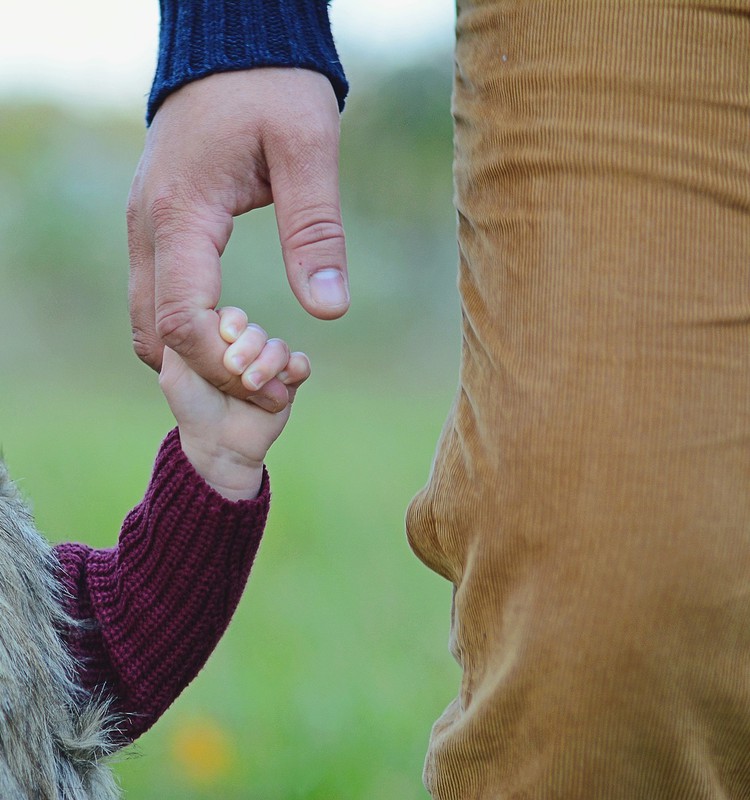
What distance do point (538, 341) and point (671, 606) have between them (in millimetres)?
233

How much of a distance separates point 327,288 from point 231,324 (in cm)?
10

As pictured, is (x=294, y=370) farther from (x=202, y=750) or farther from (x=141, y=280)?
(x=202, y=750)

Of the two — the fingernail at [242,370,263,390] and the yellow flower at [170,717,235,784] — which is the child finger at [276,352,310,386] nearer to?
the fingernail at [242,370,263,390]

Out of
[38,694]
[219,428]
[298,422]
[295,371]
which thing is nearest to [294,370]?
[295,371]

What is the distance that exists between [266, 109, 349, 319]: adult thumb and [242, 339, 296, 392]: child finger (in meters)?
0.07

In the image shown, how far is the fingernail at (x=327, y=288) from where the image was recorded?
102 centimetres

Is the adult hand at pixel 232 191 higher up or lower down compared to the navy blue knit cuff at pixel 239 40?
lower down

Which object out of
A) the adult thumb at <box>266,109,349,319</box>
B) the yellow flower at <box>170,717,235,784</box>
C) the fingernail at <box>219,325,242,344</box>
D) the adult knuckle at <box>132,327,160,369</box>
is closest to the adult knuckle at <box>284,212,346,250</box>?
the adult thumb at <box>266,109,349,319</box>

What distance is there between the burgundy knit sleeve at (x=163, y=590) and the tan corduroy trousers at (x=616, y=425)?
344mm

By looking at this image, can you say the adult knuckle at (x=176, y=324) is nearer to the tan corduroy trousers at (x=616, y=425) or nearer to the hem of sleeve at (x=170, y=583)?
the hem of sleeve at (x=170, y=583)

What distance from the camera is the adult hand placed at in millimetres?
1022

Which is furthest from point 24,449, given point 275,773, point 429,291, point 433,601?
point 429,291

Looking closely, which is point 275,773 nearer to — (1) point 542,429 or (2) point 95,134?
→ (1) point 542,429

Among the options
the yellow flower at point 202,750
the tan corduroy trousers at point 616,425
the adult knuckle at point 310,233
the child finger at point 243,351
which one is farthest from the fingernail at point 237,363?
the yellow flower at point 202,750
